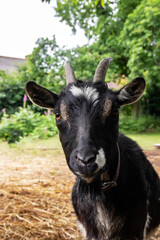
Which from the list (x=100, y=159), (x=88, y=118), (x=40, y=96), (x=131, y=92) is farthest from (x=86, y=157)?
(x=40, y=96)

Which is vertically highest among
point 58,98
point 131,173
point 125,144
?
point 58,98

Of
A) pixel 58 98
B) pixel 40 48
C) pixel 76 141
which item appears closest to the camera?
pixel 76 141

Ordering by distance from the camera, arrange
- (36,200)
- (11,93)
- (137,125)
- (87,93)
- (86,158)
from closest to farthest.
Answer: (86,158) → (87,93) → (36,200) → (137,125) → (11,93)

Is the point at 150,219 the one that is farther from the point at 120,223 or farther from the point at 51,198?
the point at 51,198

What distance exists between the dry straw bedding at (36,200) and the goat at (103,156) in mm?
917

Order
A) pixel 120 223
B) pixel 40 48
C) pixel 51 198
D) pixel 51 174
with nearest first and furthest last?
pixel 120 223 < pixel 51 198 < pixel 51 174 < pixel 40 48

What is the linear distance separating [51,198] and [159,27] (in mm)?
8614

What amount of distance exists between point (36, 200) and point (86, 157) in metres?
2.64

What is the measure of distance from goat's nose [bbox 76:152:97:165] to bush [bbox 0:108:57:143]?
8046 millimetres

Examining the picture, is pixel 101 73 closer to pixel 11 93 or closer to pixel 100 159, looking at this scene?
pixel 100 159

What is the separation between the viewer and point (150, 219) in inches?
94.1

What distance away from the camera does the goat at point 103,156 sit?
184 centimetres

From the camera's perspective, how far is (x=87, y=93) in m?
1.97

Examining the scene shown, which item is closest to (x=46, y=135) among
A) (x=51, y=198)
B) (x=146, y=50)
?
(x=146, y=50)
